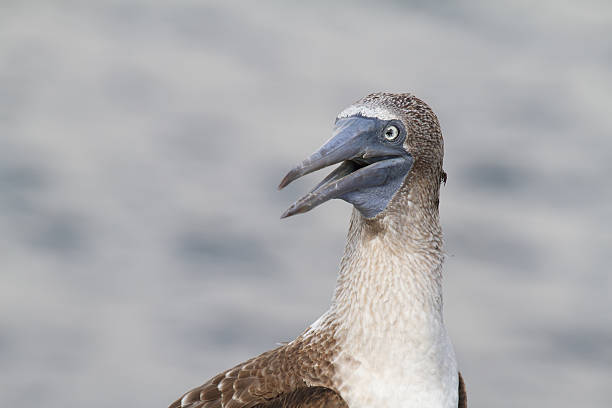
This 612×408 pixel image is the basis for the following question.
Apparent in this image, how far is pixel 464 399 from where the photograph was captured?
297 inches

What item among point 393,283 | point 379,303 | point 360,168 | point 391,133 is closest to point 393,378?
point 379,303

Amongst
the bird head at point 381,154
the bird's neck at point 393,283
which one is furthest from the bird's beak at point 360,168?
the bird's neck at point 393,283

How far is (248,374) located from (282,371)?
235mm

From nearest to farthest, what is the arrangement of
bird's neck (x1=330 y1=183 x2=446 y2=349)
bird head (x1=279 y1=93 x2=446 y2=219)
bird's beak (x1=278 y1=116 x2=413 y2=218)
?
bird's beak (x1=278 y1=116 x2=413 y2=218), bird head (x1=279 y1=93 x2=446 y2=219), bird's neck (x1=330 y1=183 x2=446 y2=349)

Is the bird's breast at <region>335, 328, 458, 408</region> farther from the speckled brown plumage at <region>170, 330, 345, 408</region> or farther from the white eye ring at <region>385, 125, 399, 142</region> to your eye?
the white eye ring at <region>385, 125, 399, 142</region>

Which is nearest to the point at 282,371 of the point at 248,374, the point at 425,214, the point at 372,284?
the point at 248,374

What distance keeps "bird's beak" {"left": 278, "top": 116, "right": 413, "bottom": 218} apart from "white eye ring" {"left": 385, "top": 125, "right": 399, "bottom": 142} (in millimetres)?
31

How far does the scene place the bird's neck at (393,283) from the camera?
687cm

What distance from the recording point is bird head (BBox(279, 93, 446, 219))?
6578mm

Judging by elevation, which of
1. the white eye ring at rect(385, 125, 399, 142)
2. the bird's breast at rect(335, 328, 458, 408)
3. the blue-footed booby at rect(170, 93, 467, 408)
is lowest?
the bird's breast at rect(335, 328, 458, 408)

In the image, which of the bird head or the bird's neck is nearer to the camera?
the bird head

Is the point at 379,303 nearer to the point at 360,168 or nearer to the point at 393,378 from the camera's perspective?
the point at 393,378

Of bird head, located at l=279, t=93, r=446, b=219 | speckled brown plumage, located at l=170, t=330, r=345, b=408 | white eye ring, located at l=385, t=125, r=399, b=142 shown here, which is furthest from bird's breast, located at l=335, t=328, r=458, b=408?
white eye ring, located at l=385, t=125, r=399, b=142

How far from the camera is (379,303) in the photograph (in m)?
6.90
